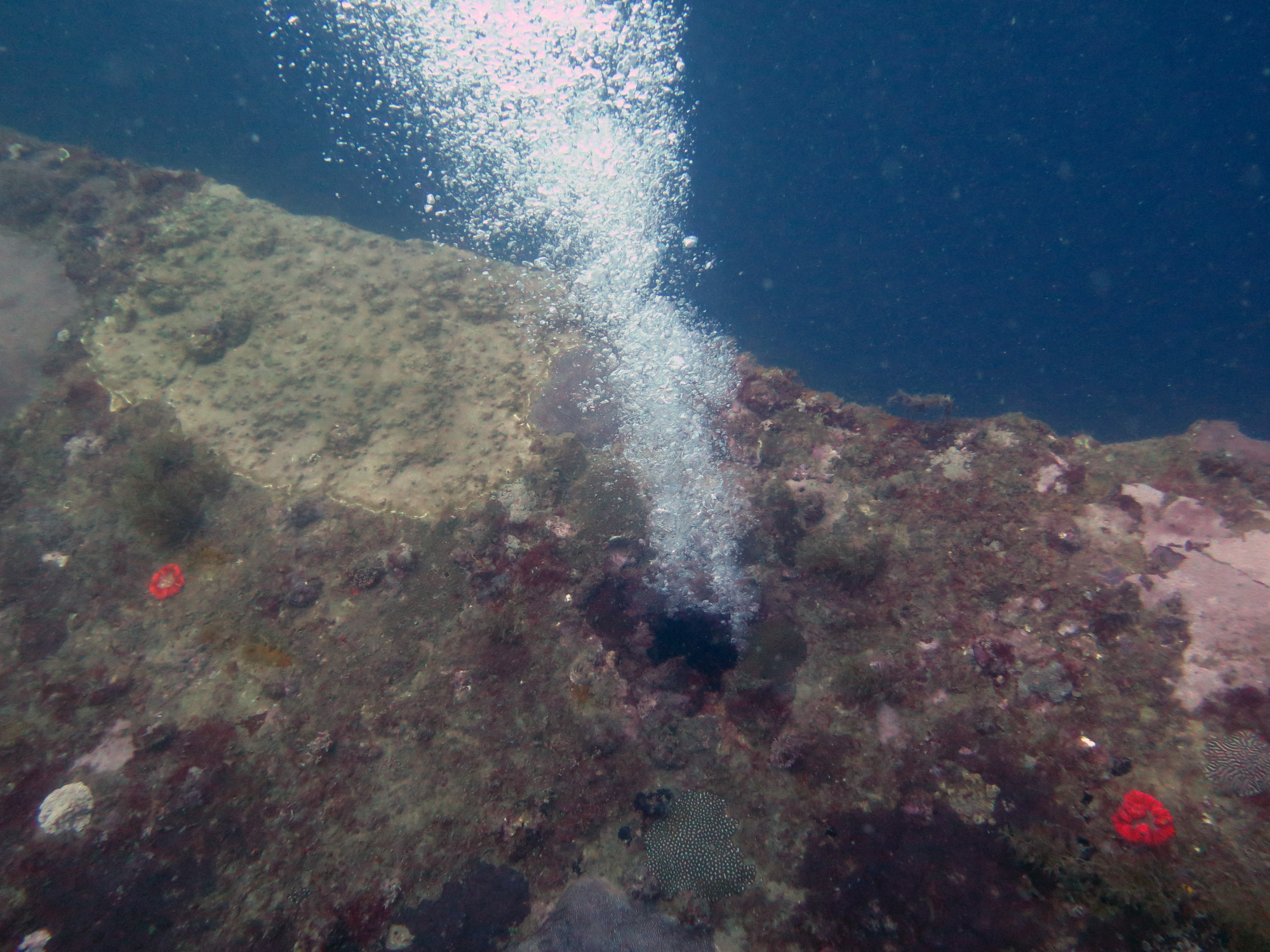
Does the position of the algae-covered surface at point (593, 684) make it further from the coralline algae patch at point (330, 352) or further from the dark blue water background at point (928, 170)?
the dark blue water background at point (928, 170)

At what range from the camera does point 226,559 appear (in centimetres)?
619

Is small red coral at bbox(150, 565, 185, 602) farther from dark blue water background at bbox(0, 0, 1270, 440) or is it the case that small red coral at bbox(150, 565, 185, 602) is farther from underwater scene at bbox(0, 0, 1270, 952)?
dark blue water background at bbox(0, 0, 1270, 440)

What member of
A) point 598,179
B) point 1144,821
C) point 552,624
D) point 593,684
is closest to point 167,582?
point 552,624

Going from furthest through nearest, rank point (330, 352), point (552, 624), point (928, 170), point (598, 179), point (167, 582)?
1. point (928, 170)
2. point (598, 179)
3. point (330, 352)
4. point (167, 582)
5. point (552, 624)

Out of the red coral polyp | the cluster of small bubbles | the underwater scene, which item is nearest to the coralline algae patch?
the underwater scene

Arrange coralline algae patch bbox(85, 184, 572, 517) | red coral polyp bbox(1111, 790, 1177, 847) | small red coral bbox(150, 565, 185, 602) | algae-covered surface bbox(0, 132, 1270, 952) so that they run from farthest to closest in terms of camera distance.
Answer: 1. coralline algae patch bbox(85, 184, 572, 517)
2. small red coral bbox(150, 565, 185, 602)
3. algae-covered surface bbox(0, 132, 1270, 952)
4. red coral polyp bbox(1111, 790, 1177, 847)

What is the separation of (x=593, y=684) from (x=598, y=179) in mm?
13432

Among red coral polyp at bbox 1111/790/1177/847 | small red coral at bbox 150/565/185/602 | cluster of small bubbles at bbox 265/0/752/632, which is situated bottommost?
small red coral at bbox 150/565/185/602

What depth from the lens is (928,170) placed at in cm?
2530

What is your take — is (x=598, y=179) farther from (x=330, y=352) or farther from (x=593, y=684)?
(x=593, y=684)

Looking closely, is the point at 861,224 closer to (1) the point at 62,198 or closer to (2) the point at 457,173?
(2) the point at 457,173

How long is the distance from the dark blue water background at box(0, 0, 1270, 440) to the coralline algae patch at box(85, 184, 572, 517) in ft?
42.1

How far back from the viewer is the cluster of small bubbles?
726cm

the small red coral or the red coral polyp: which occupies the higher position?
the red coral polyp
